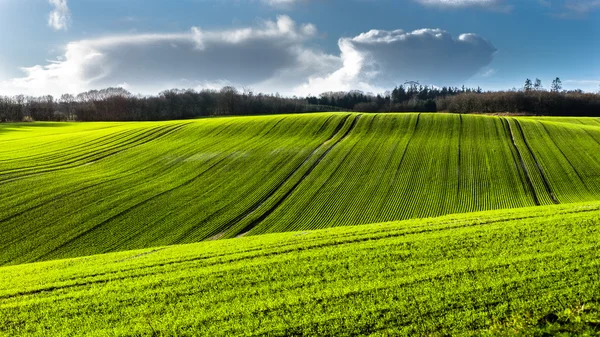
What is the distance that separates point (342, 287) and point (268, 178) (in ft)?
108

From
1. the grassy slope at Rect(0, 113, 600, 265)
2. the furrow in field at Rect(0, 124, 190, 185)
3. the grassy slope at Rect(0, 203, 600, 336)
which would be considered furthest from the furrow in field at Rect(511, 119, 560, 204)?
the furrow in field at Rect(0, 124, 190, 185)

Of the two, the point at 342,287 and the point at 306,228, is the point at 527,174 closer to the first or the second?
the point at 306,228

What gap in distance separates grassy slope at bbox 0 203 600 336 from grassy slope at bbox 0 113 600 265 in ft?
52.9

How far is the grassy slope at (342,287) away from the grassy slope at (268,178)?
1611 cm

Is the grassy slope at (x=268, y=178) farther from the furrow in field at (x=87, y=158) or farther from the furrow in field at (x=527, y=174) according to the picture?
the furrow in field at (x=87, y=158)

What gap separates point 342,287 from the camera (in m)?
12.3

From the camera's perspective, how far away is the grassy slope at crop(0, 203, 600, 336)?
10.3 m

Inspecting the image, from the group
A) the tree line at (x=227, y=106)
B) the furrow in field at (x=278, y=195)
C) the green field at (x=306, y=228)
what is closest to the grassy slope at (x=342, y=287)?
the green field at (x=306, y=228)

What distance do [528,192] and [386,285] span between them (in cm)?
3436

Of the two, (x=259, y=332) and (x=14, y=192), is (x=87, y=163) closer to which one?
(x=14, y=192)

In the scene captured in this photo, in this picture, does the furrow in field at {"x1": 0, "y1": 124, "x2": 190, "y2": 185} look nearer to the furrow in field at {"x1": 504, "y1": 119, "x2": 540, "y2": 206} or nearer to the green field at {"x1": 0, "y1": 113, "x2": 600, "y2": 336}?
the green field at {"x1": 0, "y1": 113, "x2": 600, "y2": 336}

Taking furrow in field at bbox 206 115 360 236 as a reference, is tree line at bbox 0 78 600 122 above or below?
above

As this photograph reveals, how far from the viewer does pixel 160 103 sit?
142 m

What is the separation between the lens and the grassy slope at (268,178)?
32875mm
